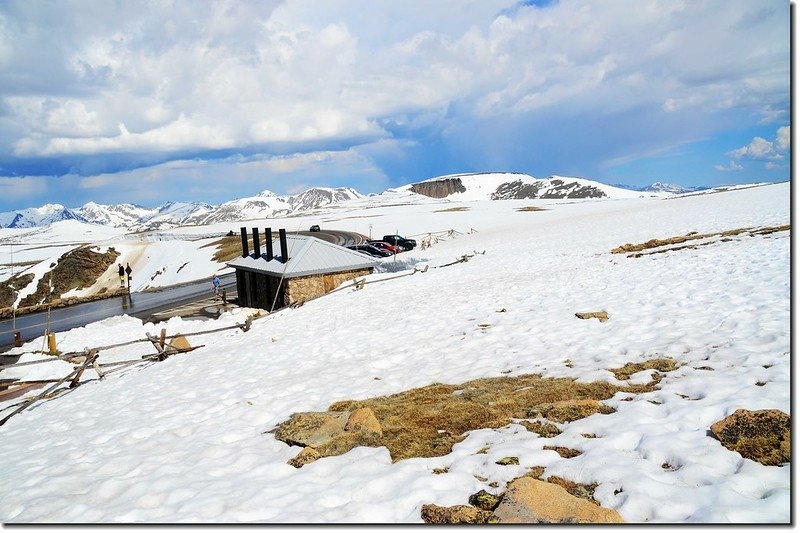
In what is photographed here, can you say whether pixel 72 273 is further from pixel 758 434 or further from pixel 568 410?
pixel 758 434

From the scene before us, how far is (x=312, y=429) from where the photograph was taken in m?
7.79

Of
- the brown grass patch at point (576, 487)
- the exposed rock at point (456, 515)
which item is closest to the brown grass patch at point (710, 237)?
the brown grass patch at point (576, 487)

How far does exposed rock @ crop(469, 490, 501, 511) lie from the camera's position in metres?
4.89

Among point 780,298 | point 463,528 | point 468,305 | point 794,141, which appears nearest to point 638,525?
point 463,528

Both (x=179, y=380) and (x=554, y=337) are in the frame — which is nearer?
(x=554, y=337)

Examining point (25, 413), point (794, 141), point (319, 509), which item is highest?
point (794, 141)

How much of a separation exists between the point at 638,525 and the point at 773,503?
123 cm

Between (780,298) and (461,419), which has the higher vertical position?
(780,298)

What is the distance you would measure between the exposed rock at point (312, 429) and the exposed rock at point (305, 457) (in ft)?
0.77

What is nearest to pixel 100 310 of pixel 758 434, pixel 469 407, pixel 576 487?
pixel 469 407

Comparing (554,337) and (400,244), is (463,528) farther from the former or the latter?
(400,244)

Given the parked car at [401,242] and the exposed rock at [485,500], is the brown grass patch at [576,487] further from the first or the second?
the parked car at [401,242]

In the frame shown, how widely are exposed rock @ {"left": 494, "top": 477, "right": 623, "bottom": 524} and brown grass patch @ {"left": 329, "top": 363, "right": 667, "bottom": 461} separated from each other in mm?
1815

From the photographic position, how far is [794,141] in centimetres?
675
